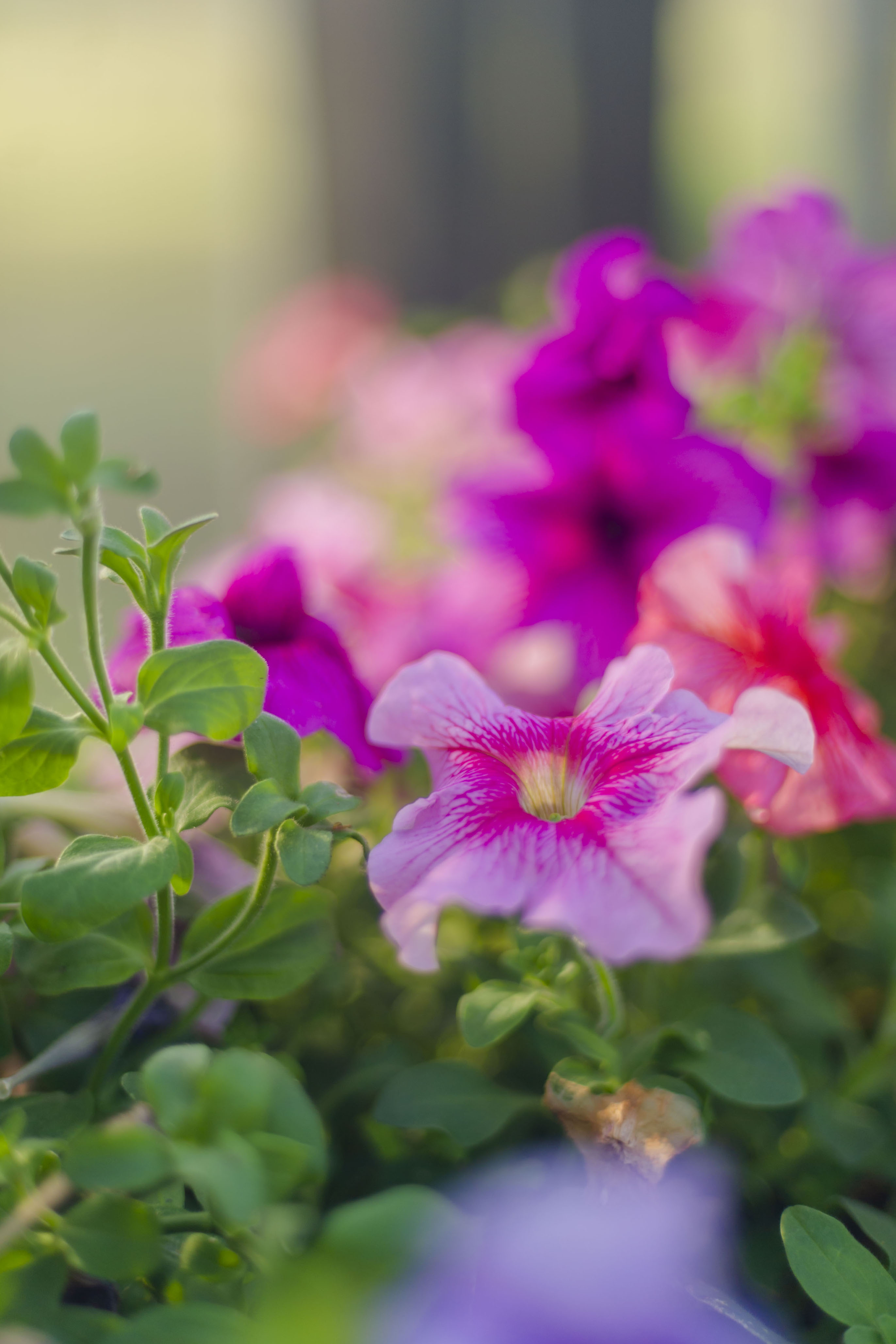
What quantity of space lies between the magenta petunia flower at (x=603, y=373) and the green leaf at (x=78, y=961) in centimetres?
25

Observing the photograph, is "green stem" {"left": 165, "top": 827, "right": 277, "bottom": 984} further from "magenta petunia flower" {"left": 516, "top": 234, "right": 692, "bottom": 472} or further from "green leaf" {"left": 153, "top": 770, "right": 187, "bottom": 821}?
"magenta petunia flower" {"left": 516, "top": 234, "right": 692, "bottom": 472}

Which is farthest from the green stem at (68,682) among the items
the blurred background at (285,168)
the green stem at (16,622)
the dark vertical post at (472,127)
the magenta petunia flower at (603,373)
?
the dark vertical post at (472,127)

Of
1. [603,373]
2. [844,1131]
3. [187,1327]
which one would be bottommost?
[844,1131]

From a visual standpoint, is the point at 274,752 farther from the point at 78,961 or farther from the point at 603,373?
the point at 603,373

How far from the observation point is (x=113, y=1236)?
0.22 metres

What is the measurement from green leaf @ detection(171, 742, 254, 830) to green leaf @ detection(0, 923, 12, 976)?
48 millimetres

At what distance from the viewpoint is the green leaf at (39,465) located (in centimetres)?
25

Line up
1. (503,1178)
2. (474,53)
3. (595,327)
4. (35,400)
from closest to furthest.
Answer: (503,1178)
(595,327)
(474,53)
(35,400)

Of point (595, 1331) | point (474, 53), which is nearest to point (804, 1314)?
point (595, 1331)

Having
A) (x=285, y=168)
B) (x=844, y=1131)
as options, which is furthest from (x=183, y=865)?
(x=285, y=168)

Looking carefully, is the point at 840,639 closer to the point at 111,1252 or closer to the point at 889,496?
the point at 889,496

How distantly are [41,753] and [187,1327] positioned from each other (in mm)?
135

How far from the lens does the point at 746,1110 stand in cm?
39

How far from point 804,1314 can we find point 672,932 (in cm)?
20
